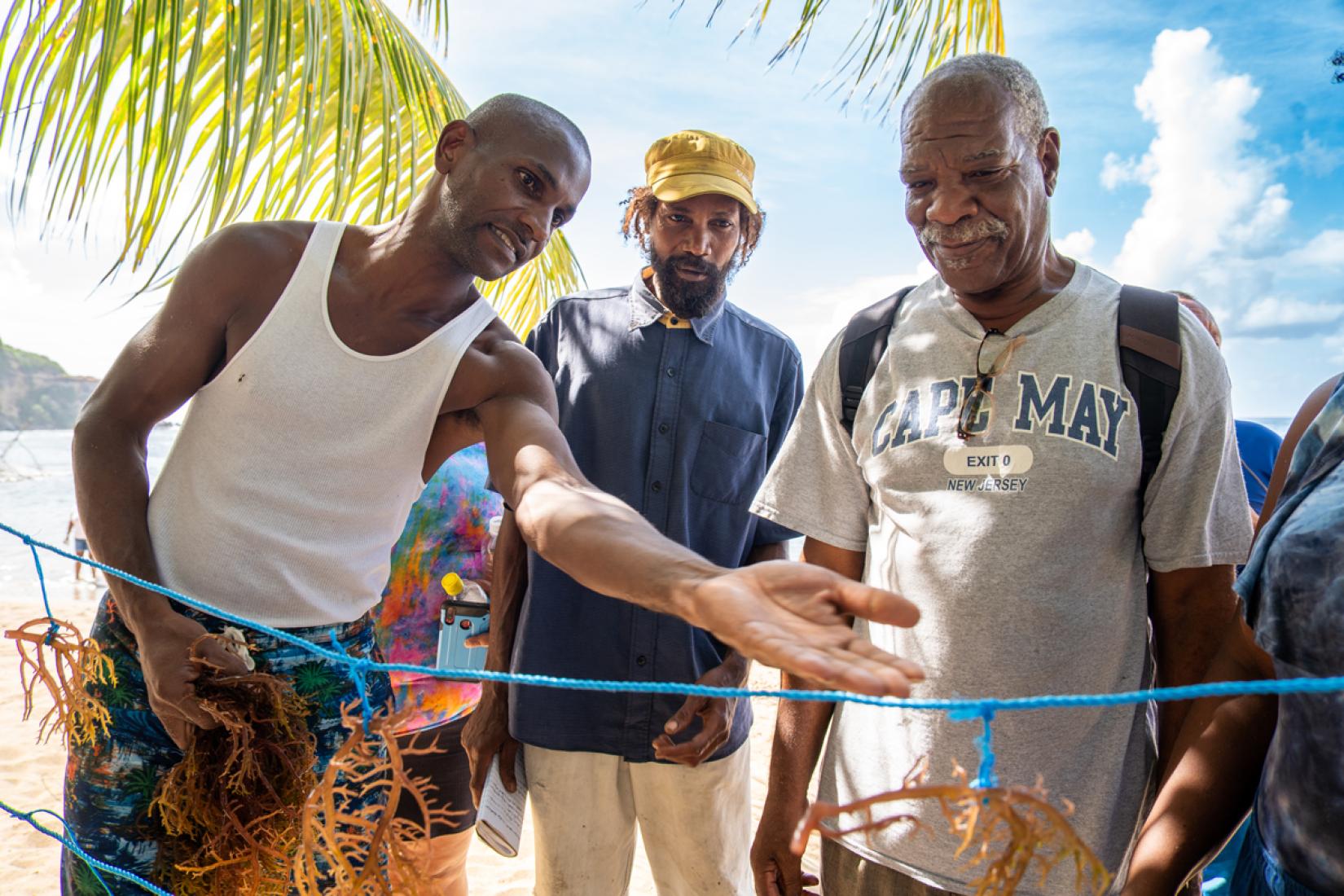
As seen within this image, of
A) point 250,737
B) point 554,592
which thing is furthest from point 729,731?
point 250,737

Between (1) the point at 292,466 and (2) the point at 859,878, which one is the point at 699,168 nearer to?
(1) the point at 292,466

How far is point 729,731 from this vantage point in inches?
95.3

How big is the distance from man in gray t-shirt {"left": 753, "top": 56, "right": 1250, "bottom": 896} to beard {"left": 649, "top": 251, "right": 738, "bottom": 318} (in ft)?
2.90

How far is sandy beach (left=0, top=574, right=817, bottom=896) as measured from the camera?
4.26m

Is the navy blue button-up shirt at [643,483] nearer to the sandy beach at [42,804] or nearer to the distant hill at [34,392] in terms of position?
the sandy beach at [42,804]

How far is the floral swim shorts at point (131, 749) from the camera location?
1.75m

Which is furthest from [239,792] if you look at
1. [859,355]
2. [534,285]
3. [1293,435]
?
[534,285]

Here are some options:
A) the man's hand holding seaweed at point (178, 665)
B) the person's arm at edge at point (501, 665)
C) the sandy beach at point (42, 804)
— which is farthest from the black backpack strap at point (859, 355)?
the sandy beach at point (42, 804)

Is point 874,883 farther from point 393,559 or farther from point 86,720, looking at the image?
Answer: point 393,559

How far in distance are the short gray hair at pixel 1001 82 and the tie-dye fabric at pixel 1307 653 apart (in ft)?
2.51

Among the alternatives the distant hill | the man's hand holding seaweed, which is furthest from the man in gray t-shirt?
the distant hill

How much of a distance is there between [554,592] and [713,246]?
3.54 ft

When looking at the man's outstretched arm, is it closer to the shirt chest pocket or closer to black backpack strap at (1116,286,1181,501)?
the shirt chest pocket

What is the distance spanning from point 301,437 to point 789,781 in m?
1.20
